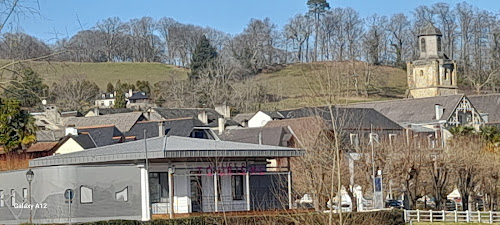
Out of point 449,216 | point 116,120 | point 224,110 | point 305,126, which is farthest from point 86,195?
point 224,110

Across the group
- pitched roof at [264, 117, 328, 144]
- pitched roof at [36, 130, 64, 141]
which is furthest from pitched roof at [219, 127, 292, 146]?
pitched roof at [36, 130, 64, 141]

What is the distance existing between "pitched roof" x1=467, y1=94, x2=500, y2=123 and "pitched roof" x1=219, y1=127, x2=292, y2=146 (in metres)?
35.9

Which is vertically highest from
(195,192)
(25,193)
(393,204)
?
(25,193)

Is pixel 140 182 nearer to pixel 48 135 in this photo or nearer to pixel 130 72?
pixel 48 135

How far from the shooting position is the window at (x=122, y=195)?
36.2 m

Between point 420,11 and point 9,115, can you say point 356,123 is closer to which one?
point 9,115

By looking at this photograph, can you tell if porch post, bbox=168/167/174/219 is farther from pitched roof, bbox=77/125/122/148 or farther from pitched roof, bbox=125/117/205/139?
pitched roof, bbox=77/125/122/148

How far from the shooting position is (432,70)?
109500mm

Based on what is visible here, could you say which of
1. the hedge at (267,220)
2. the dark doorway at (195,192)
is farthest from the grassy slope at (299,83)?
the hedge at (267,220)

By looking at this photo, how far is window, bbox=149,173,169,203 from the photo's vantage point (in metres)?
36.6

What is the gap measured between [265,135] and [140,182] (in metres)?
32.6

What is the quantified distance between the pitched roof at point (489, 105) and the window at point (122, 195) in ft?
216

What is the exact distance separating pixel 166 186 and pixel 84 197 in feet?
12.2

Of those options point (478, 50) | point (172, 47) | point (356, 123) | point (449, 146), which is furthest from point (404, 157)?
→ point (172, 47)
